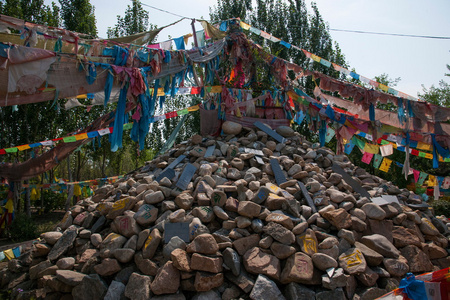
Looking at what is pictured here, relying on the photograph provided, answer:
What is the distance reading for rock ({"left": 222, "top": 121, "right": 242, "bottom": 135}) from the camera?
25.8ft

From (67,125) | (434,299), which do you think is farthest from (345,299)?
(67,125)

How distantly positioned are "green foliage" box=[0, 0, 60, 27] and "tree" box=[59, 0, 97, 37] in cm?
55

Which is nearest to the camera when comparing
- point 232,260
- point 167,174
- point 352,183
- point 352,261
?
point 232,260

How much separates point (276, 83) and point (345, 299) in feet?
20.4

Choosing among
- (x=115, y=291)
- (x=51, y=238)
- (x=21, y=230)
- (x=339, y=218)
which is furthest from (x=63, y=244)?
(x=21, y=230)

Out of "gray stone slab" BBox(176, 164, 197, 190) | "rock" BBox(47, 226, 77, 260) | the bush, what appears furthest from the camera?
the bush

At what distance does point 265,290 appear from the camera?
4.31 m

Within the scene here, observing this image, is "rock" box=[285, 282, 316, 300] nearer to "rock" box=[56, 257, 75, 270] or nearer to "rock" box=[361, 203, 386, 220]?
"rock" box=[361, 203, 386, 220]

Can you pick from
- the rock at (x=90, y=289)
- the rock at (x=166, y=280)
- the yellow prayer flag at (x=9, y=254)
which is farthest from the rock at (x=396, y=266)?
the yellow prayer flag at (x=9, y=254)

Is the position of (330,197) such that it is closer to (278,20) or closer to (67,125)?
(67,125)

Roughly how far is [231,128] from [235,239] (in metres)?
3.50

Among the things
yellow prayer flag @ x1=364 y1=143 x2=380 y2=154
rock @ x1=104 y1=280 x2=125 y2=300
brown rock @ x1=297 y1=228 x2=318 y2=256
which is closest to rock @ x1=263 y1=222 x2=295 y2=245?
brown rock @ x1=297 y1=228 x2=318 y2=256

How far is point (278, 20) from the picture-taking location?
2005 cm

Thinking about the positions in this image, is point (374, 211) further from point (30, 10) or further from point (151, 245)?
point (30, 10)
